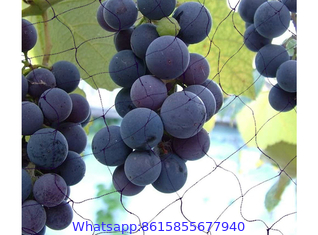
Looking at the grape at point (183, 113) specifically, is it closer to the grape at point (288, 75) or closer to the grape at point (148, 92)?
the grape at point (148, 92)

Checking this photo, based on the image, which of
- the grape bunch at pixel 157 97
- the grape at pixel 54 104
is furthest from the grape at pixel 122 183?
the grape at pixel 54 104

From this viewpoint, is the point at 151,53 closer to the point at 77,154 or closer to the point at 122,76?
the point at 122,76

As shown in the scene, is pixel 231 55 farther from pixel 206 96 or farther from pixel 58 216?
pixel 58 216

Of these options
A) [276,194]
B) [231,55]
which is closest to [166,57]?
[231,55]

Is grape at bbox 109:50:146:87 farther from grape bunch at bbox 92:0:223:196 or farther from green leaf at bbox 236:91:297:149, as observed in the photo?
green leaf at bbox 236:91:297:149

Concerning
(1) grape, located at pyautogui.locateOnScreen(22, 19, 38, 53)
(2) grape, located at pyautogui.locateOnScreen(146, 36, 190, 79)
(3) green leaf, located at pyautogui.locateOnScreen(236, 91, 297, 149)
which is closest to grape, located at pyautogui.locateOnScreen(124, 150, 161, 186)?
(2) grape, located at pyautogui.locateOnScreen(146, 36, 190, 79)

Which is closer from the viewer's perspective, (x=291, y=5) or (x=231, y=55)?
(x=291, y=5)
